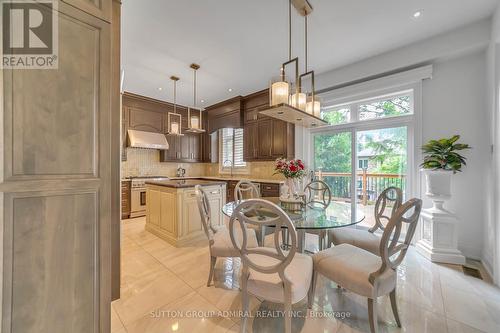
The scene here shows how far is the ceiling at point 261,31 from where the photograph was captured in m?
2.12

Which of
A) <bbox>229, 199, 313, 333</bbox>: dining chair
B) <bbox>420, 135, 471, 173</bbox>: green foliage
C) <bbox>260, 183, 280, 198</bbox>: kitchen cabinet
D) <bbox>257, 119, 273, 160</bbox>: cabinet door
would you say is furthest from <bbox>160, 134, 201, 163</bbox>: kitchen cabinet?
<bbox>420, 135, 471, 173</bbox>: green foliage

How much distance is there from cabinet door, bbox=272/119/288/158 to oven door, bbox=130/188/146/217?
10.8ft

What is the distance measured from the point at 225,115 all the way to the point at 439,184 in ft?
14.9

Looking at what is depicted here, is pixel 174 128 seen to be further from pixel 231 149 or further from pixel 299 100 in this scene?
pixel 299 100

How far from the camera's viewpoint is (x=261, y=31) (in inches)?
98.5

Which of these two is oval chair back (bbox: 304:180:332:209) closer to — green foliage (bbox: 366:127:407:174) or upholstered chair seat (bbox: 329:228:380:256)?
upholstered chair seat (bbox: 329:228:380:256)

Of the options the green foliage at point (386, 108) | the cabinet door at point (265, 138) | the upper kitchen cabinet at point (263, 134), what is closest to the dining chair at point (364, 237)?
the green foliage at point (386, 108)

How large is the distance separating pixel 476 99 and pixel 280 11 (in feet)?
9.23

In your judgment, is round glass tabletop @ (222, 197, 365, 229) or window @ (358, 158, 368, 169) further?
window @ (358, 158, 368, 169)

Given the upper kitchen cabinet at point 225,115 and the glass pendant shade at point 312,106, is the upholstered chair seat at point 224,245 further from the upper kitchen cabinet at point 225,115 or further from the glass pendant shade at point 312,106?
the upper kitchen cabinet at point 225,115

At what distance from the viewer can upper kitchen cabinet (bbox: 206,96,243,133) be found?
196 inches

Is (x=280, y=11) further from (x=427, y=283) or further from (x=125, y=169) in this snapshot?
(x=125, y=169)

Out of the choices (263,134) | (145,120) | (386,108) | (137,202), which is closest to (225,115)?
(263,134)

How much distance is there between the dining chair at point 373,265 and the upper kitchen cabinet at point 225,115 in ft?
13.1
